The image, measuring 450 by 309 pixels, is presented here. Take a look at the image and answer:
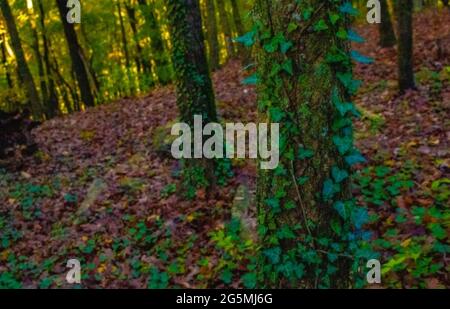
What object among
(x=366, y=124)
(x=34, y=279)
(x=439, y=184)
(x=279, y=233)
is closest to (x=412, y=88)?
(x=366, y=124)

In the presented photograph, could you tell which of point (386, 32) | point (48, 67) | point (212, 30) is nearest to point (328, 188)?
point (386, 32)

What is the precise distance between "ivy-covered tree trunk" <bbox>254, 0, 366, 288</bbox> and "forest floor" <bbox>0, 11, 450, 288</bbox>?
1.21 m

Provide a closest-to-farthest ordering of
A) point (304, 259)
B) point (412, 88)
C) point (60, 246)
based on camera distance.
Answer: point (304, 259) < point (60, 246) < point (412, 88)

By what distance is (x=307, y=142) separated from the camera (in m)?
3.38

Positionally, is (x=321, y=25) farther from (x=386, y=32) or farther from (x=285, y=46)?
(x=386, y=32)

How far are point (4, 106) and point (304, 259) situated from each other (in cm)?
2707

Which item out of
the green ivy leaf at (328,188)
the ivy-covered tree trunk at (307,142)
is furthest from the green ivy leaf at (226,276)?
the green ivy leaf at (328,188)

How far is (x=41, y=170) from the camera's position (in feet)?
36.3

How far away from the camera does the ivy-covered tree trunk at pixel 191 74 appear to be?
7.78 metres

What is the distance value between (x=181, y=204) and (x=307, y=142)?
16.4 ft

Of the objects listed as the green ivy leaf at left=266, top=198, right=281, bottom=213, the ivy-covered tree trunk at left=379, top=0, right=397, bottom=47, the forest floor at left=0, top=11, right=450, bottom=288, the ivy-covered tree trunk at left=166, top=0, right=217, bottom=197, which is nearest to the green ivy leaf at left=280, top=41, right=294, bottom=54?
the green ivy leaf at left=266, top=198, right=281, bottom=213

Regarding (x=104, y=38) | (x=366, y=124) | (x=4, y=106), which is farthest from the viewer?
(x=104, y=38)

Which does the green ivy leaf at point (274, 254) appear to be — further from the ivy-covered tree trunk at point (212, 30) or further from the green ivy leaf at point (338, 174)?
the ivy-covered tree trunk at point (212, 30)

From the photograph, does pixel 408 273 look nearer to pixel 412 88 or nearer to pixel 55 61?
pixel 412 88
